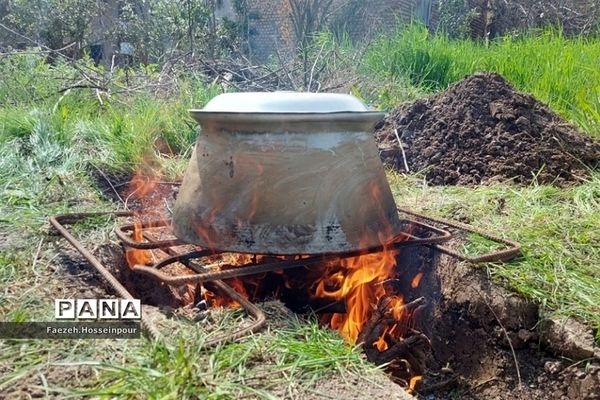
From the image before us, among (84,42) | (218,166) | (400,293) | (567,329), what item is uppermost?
(84,42)

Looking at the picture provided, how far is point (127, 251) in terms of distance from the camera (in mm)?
2719

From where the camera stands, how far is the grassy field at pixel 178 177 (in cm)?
150

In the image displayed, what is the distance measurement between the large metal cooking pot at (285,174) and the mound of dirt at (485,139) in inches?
86.6

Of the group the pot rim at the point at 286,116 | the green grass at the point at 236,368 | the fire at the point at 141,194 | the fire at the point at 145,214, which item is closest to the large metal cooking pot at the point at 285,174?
the pot rim at the point at 286,116

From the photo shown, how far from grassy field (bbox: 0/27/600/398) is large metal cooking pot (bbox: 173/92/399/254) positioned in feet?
1.30

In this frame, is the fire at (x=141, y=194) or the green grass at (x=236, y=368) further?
the fire at (x=141, y=194)

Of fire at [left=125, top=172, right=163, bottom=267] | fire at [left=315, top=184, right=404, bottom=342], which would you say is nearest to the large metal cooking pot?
fire at [left=315, top=184, right=404, bottom=342]

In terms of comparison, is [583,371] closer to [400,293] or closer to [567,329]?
[567,329]

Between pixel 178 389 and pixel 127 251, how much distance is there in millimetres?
1482

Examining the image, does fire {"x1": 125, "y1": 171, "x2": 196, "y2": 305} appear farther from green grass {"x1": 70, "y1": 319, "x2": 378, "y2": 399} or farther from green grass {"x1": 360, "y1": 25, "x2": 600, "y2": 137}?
green grass {"x1": 360, "y1": 25, "x2": 600, "y2": 137}

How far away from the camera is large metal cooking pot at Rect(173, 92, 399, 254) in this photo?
2045mm

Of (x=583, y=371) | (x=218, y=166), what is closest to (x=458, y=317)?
(x=583, y=371)

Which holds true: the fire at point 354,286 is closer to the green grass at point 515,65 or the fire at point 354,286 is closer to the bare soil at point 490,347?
the bare soil at point 490,347

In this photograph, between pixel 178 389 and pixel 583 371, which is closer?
pixel 178 389
